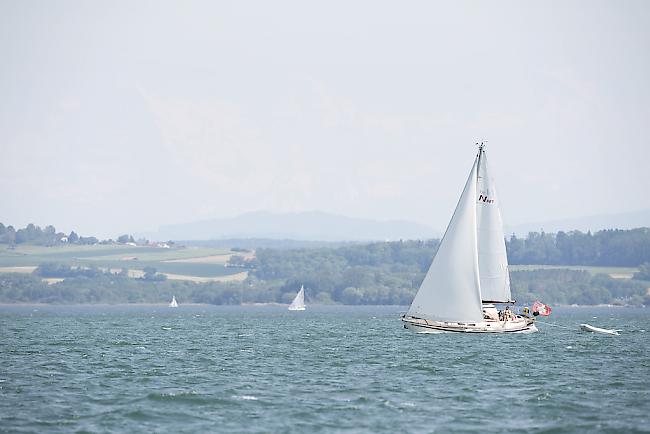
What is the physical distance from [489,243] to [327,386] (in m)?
41.8

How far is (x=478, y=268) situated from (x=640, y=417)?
159 ft

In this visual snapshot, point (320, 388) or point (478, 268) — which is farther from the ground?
point (478, 268)

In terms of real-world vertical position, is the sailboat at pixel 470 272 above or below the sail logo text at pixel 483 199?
below

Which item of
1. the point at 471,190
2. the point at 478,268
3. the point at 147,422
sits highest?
the point at 471,190

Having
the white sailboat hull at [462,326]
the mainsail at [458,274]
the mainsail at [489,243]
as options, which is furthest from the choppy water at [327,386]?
the mainsail at [489,243]

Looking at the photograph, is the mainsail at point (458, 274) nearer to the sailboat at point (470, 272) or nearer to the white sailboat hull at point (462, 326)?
the sailboat at point (470, 272)

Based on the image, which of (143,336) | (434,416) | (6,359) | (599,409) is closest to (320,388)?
(434,416)

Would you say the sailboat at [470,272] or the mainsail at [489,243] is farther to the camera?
the mainsail at [489,243]

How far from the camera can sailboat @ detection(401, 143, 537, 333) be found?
10162 centimetres

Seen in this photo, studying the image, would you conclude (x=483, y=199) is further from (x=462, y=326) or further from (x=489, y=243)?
(x=462, y=326)

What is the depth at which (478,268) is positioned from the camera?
102625mm

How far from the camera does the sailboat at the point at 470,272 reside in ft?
333

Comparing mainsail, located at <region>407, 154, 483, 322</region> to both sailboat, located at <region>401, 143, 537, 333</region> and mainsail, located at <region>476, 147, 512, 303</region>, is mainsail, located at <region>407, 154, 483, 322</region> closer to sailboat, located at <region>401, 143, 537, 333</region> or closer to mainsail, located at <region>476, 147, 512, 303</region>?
sailboat, located at <region>401, 143, 537, 333</region>

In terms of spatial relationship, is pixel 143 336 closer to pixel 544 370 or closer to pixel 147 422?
pixel 544 370
